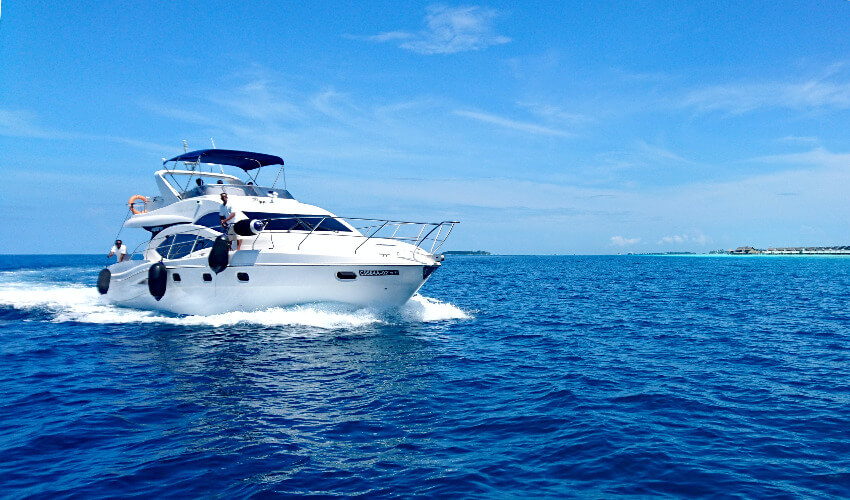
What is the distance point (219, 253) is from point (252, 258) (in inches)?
38.0

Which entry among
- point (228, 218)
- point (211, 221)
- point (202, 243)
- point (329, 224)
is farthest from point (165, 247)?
point (329, 224)

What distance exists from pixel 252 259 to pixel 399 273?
4227 millimetres

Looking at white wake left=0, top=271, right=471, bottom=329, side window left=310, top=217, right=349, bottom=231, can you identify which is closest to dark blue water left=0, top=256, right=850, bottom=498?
white wake left=0, top=271, right=471, bottom=329

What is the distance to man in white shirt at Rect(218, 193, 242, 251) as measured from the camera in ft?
47.1

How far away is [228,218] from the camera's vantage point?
15.0m

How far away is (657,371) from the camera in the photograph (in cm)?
975

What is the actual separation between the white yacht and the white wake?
0.29m

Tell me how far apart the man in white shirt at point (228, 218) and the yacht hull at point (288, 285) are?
0.85 metres

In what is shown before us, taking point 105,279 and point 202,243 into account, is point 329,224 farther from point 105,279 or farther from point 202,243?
point 105,279

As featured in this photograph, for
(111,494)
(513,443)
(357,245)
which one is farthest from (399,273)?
(111,494)

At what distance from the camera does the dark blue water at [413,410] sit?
5219 mm

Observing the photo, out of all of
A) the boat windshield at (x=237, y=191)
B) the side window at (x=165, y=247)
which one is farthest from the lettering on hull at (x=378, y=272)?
the side window at (x=165, y=247)

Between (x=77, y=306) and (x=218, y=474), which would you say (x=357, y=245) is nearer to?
(x=218, y=474)

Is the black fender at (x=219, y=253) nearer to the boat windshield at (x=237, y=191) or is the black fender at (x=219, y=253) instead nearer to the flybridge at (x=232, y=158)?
the boat windshield at (x=237, y=191)
